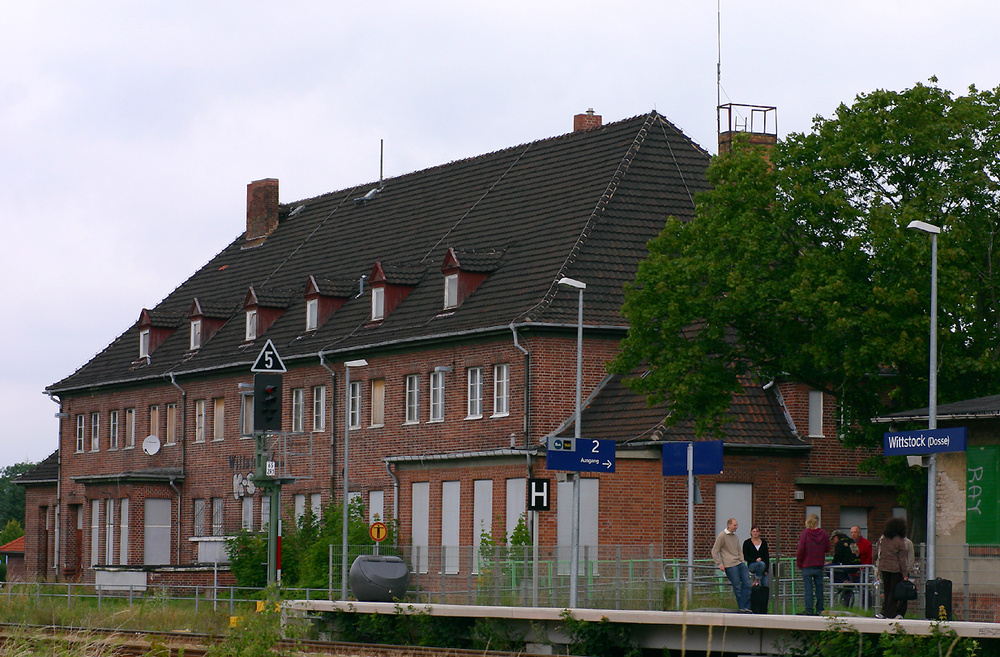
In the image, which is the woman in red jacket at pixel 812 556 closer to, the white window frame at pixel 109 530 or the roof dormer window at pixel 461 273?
Result: the roof dormer window at pixel 461 273

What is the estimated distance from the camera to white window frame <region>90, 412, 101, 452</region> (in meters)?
64.1

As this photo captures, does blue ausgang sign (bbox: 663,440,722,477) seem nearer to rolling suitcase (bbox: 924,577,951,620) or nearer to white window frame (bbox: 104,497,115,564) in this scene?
rolling suitcase (bbox: 924,577,951,620)

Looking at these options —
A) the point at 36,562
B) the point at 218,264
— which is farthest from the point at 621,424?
the point at 36,562

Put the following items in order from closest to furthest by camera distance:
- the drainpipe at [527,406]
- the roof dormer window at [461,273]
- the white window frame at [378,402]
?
the drainpipe at [527,406]
the roof dormer window at [461,273]
the white window frame at [378,402]

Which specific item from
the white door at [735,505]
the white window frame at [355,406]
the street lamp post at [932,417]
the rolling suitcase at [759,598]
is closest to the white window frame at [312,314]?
the white window frame at [355,406]

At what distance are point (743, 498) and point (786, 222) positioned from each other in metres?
8.40

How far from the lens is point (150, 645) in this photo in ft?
77.6

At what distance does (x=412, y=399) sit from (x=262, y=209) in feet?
63.3

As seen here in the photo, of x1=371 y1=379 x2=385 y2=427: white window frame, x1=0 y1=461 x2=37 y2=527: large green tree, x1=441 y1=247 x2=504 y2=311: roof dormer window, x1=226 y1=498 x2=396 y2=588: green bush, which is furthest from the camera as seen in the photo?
x1=0 y1=461 x2=37 y2=527: large green tree

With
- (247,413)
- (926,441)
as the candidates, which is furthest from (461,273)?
(926,441)

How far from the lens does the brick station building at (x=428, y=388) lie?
42094 millimetres

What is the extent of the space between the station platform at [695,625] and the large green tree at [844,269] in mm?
7954

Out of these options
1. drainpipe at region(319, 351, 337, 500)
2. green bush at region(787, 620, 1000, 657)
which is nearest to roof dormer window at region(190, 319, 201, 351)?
drainpipe at region(319, 351, 337, 500)

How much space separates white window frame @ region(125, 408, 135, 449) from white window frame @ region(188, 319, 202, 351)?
13.4 ft
